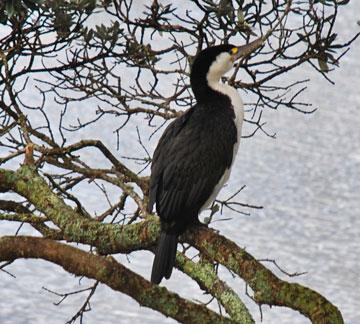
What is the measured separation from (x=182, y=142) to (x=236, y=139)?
158 millimetres

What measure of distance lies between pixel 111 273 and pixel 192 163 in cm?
68

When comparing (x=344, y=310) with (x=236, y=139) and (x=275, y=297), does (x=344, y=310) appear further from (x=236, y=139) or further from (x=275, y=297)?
(x=275, y=297)

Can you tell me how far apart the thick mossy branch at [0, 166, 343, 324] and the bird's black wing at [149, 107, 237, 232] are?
0.12m

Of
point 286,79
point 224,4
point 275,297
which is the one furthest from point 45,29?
point 286,79

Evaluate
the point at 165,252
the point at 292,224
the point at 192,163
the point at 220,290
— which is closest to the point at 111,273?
the point at 220,290

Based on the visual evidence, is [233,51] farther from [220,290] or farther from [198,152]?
[220,290]

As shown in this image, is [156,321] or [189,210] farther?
[156,321]

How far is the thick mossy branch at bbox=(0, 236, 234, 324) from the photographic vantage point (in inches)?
61.6

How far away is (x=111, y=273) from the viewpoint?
5.31 feet

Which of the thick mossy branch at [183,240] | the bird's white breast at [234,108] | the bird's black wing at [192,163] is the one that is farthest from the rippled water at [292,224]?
the thick mossy branch at [183,240]

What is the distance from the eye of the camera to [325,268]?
827 centimetres

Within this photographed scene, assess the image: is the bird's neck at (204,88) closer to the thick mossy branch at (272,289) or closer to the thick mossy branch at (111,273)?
the thick mossy branch at (272,289)

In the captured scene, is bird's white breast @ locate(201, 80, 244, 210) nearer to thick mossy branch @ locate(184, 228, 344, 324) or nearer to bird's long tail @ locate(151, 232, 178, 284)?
bird's long tail @ locate(151, 232, 178, 284)

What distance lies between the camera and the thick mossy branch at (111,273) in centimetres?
157
